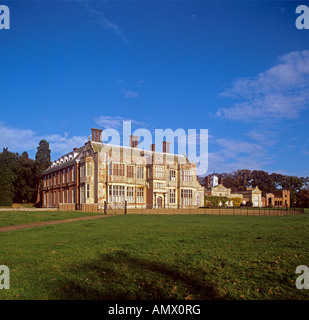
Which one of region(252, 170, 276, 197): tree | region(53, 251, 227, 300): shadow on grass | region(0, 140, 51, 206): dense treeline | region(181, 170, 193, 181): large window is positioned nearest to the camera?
region(53, 251, 227, 300): shadow on grass

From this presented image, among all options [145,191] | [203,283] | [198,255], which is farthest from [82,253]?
[145,191]

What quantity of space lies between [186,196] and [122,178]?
13467mm

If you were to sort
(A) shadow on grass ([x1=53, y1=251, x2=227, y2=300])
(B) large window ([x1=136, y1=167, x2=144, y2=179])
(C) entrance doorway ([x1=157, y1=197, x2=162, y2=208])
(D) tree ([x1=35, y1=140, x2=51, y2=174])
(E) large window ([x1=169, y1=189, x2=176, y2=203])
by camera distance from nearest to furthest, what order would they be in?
1. (A) shadow on grass ([x1=53, y1=251, x2=227, y2=300])
2. (B) large window ([x1=136, y1=167, x2=144, y2=179])
3. (C) entrance doorway ([x1=157, y1=197, x2=162, y2=208])
4. (E) large window ([x1=169, y1=189, x2=176, y2=203])
5. (D) tree ([x1=35, y1=140, x2=51, y2=174])

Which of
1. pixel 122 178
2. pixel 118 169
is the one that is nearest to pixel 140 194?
pixel 122 178

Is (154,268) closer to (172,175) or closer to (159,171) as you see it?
(159,171)

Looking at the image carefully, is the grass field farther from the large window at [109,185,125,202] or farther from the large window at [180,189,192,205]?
the large window at [180,189,192,205]

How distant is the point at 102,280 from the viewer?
22.5ft

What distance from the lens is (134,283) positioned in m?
6.62

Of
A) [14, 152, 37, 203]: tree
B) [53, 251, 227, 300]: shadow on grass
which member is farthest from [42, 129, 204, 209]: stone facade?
[53, 251, 227, 300]: shadow on grass

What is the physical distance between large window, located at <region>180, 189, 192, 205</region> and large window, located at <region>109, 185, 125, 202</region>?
1181 centimetres

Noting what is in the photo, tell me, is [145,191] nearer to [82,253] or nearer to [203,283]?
[82,253]

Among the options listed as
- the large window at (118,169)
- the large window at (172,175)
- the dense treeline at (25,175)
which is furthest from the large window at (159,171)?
the dense treeline at (25,175)

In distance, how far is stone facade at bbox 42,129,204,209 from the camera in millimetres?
43656
